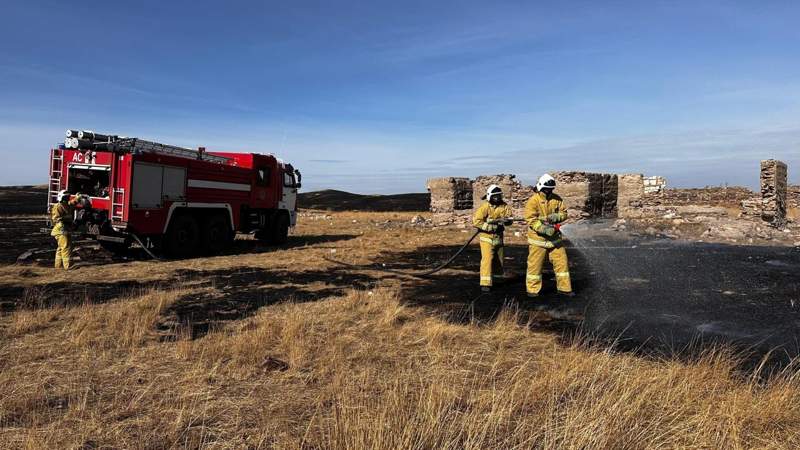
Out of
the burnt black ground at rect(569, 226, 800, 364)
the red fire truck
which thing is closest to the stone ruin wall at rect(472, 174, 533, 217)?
the burnt black ground at rect(569, 226, 800, 364)

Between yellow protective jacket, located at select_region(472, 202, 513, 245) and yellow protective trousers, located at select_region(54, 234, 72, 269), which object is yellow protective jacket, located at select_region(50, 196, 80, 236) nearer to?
yellow protective trousers, located at select_region(54, 234, 72, 269)

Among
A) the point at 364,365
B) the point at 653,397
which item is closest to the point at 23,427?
the point at 364,365

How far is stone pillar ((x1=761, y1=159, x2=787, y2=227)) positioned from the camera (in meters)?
16.2

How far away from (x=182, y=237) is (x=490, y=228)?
293 inches

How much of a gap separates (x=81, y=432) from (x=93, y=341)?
6.99 ft

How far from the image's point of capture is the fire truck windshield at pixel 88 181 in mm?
10273

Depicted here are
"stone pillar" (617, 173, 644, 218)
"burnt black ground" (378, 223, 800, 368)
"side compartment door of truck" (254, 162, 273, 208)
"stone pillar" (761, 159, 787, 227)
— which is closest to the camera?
"burnt black ground" (378, 223, 800, 368)

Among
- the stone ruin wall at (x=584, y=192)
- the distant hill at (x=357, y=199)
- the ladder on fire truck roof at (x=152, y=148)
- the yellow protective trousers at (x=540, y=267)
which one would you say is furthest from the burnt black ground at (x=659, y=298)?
the distant hill at (x=357, y=199)

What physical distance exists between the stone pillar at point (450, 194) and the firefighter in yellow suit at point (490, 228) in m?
11.5

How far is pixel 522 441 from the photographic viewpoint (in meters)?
2.57

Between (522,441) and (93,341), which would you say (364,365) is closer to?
(522,441)

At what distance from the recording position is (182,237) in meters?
11.1

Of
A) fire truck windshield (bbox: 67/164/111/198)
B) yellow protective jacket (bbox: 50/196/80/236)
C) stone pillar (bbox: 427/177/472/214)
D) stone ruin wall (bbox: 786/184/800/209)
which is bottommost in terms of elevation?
yellow protective jacket (bbox: 50/196/80/236)

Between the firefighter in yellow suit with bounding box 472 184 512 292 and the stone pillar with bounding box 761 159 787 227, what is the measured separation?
1352 cm
